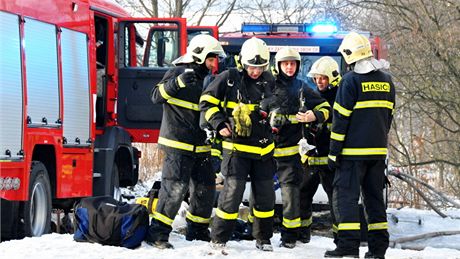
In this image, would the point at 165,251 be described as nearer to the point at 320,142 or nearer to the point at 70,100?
the point at 320,142

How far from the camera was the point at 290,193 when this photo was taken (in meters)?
8.92

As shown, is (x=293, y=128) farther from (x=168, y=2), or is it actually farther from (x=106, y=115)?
(x=168, y=2)

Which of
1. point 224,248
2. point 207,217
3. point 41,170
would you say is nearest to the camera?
point 224,248

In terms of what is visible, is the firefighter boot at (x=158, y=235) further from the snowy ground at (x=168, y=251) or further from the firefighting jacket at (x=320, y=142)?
the firefighting jacket at (x=320, y=142)

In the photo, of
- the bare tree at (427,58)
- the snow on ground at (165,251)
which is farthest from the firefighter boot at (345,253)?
the bare tree at (427,58)

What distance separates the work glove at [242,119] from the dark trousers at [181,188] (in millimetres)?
622

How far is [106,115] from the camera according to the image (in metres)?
12.8

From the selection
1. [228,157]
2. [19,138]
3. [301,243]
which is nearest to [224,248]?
[228,157]

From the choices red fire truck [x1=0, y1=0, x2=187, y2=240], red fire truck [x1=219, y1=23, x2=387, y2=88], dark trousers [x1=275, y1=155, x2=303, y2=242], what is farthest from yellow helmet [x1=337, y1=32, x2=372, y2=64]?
red fire truck [x1=219, y1=23, x2=387, y2=88]

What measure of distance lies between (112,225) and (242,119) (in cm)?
148

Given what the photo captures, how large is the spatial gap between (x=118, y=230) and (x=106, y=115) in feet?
16.1

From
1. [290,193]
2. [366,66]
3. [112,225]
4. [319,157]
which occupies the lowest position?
[112,225]

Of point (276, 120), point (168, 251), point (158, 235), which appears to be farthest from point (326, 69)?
point (168, 251)

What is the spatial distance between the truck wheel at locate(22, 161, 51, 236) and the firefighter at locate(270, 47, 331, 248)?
2.72 metres
